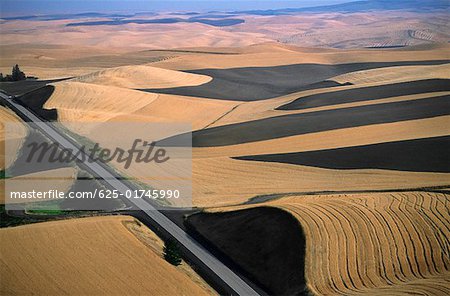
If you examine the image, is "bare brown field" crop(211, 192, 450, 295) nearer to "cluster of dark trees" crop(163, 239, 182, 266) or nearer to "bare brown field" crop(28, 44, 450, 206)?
"cluster of dark trees" crop(163, 239, 182, 266)

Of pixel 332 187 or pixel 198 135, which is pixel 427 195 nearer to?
pixel 332 187

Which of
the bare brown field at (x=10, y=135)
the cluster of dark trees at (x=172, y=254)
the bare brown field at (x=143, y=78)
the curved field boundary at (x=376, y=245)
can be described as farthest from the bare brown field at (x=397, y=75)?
the cluster of dark trees at (x=172, y=254)

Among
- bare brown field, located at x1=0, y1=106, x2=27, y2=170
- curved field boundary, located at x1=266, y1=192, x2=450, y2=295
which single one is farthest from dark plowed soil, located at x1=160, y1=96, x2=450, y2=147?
curved field boundary, located at x1=266, y1=192, x2=450, y2=295

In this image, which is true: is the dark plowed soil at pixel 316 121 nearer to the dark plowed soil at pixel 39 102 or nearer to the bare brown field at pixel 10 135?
the bare brown field at pixel 10 135

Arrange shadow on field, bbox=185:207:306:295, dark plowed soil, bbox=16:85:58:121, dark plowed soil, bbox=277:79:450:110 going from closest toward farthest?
1. shadow on field, bbox=185:207:306:295
2. dark plowed soil, bbox=16:85:58:121
3. dark plowed soil, bbox=277:79:450:110

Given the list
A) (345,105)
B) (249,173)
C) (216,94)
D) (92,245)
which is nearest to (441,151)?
(249,173)
